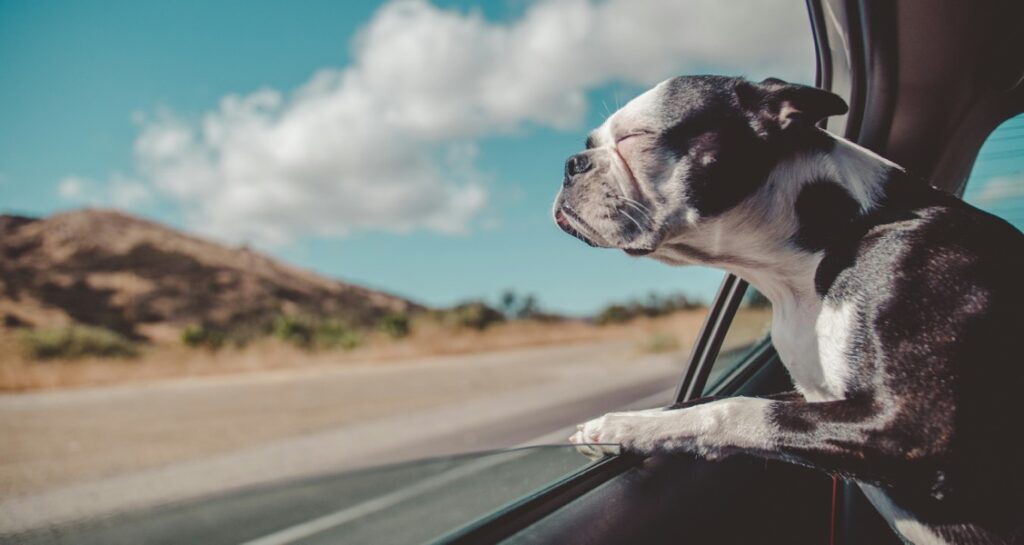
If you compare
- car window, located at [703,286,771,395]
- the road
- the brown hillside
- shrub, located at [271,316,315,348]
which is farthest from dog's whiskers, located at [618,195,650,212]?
the brown hillside

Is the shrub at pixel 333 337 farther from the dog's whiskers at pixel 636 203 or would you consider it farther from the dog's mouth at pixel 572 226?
the dog's whiskers at pixel 636 203

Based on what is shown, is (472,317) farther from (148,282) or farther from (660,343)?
(148,282)

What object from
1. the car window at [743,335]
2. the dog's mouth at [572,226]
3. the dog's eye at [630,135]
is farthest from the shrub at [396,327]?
the dog's eye at [630,135]

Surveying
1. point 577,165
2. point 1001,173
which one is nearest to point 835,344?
point 577,165

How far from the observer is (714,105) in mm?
2227

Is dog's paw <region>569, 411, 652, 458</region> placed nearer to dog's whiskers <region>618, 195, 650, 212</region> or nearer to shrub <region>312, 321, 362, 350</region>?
dog's whiskers <region>618, 195, 650, 212</region>

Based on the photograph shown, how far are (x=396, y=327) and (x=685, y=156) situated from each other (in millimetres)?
31571

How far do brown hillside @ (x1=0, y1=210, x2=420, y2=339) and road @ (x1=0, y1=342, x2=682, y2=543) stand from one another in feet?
89.9

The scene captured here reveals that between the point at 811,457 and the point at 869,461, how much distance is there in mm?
134

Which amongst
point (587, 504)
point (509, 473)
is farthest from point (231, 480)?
point (587, 504)

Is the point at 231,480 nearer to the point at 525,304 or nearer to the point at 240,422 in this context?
the point at 240,422

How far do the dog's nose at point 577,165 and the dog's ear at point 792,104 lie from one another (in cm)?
58

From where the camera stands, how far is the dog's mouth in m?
2.33

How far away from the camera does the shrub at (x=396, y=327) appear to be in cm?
3142
